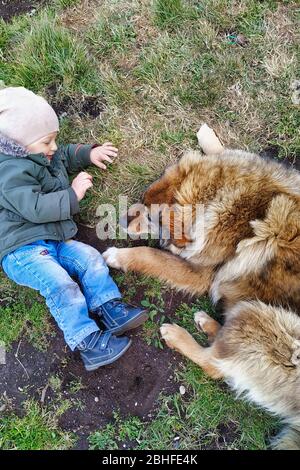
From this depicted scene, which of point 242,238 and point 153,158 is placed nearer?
point 242,238

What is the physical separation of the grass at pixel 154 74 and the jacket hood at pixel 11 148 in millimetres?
872

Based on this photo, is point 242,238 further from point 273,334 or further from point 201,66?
point 201,66

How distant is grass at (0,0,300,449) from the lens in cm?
435

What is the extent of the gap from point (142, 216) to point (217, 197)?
689 mm

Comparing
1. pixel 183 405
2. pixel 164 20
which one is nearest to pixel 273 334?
pixel 183 405

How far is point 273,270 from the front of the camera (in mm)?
3193

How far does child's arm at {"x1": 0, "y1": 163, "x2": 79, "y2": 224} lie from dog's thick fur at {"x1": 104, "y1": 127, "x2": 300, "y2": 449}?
2.09 ft

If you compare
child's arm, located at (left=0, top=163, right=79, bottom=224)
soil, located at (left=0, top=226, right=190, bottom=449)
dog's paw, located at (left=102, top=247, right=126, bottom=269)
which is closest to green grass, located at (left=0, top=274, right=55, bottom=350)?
soil, located at (left=0, top=226, right=190, bottom=449)

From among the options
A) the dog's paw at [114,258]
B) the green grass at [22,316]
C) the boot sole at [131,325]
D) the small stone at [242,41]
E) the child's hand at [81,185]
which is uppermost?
the small stone at [242,41]

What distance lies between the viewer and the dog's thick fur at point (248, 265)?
305 centimetres

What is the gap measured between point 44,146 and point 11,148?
26 cm

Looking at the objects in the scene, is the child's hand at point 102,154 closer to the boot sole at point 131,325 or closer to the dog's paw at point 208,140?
the dog's paw at point 208,140

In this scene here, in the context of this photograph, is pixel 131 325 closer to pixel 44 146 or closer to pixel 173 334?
pixel 173 334

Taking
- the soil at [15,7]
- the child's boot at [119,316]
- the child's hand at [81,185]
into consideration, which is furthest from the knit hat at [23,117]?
the soil at [15,7]
